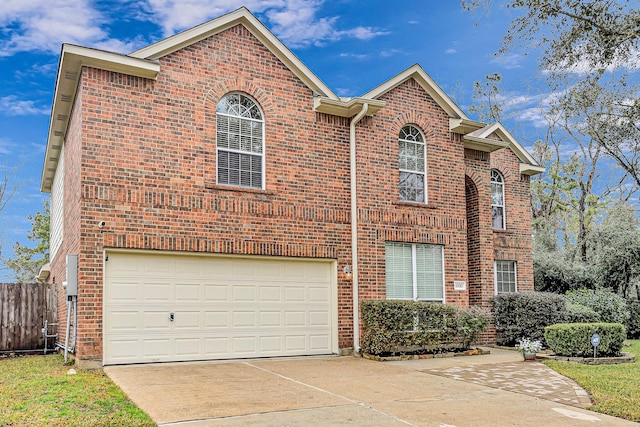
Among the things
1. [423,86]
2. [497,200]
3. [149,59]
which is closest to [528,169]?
[497,200]

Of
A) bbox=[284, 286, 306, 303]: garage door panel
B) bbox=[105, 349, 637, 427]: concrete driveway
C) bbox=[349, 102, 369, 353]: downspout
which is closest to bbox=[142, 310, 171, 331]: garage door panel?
bbox=[105, 349, 637, 427]: concrete driveway

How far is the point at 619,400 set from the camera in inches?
338

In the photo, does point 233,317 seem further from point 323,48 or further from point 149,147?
point 323,48

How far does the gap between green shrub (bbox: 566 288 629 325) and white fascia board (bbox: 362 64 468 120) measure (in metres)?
7.54

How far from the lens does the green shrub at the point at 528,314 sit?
16.3 meters

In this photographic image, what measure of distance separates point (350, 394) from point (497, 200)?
12.1 metres

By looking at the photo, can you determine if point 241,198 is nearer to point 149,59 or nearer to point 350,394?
point 149,59

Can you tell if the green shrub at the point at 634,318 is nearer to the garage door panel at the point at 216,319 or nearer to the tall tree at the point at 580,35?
the tall tree at the point at 580,35

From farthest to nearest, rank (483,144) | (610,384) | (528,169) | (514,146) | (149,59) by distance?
(514,146) → (528,169) → (483,144) → (149,59) → (610,384)

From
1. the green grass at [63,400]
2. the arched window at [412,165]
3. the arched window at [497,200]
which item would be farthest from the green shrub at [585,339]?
the green grass at [63,400]

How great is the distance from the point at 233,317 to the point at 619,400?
7.41 meters

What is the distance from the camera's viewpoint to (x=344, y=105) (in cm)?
1416

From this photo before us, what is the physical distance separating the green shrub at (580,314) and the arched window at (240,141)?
32.4 ft

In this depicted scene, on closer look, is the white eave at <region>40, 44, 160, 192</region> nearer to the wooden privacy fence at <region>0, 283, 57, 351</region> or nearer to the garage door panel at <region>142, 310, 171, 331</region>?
the wooden privacy fence at <region>0, 283, 57, 351</region>
